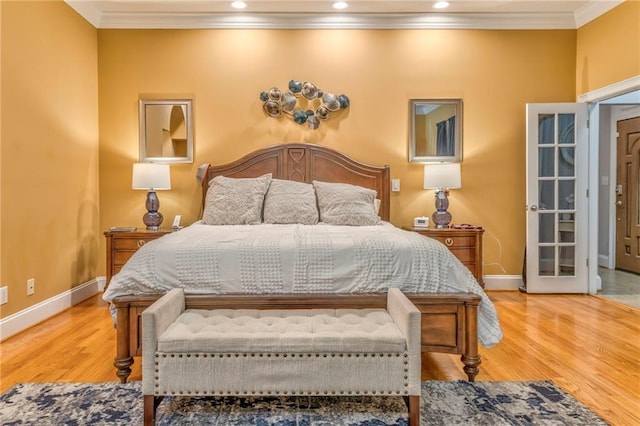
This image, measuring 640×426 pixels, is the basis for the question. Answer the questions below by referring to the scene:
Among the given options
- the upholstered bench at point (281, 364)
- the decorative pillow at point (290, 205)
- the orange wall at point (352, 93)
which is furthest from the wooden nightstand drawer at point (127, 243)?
the upholstered bench at point (281, 364)

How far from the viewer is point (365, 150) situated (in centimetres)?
448

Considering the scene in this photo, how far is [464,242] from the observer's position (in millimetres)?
3959

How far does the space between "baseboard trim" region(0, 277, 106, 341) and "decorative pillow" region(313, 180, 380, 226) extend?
8.12 feet

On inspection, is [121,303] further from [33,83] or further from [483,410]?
[33,83]

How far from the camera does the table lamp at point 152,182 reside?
156 inches

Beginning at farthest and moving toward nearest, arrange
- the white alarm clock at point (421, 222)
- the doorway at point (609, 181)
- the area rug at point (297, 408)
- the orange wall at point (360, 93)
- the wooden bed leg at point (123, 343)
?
the doorway at point (609, 181) < the orange wall at point (360, 93) < the white alarm clock at point (421, 222) < the wooden bed leg at point (123, 343) < the area rug at point (297, 408)

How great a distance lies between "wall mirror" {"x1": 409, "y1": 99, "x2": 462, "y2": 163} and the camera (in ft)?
14.7

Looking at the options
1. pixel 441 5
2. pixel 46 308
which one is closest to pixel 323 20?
pixel 441 5

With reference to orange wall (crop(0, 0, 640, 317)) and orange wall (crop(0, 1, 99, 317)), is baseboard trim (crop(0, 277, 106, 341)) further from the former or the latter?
orange wall (crop(0, 0, 640, 317))

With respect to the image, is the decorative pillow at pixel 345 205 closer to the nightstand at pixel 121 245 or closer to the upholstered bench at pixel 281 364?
the nightstand at pixel 121 245

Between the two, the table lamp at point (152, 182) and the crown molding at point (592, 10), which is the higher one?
the crown molding at point (592, 10)

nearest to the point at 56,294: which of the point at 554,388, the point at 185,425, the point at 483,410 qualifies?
the point at 185,425

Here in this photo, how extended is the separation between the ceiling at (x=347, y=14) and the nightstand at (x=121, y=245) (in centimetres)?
226

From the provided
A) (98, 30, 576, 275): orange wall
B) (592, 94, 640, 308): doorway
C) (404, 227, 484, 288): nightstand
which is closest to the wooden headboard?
(98, 30, 576, 275): orange wall
